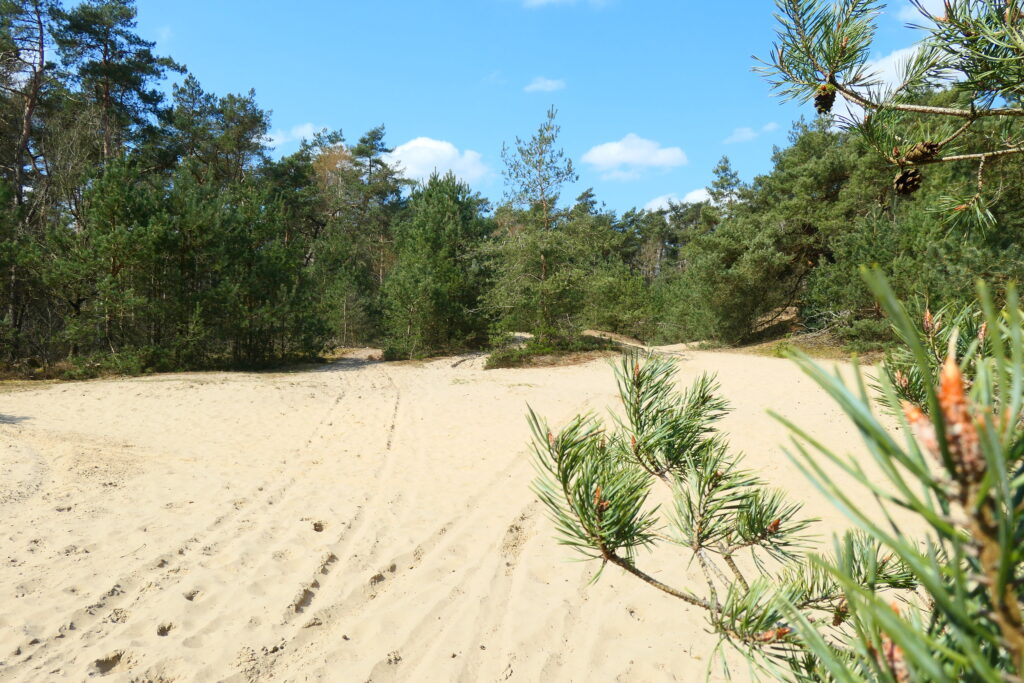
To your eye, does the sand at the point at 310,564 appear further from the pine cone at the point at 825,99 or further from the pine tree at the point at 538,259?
the pine tree at the point at 538,259

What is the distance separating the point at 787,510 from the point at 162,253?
14518mm

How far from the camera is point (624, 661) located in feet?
8.02

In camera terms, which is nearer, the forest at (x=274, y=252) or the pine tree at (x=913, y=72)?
the pine tree at (x=913, y=72)

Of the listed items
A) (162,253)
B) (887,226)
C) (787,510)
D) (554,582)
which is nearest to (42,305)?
(162,253)

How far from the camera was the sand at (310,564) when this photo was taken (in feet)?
8.05

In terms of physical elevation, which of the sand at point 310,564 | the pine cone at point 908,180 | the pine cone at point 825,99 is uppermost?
the pine cone at point 825,99

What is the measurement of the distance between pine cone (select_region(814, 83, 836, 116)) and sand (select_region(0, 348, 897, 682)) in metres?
1.41

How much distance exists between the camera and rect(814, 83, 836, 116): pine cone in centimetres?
150

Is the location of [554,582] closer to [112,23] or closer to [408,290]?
[408,290]

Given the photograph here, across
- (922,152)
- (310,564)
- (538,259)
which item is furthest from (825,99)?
(538,259)

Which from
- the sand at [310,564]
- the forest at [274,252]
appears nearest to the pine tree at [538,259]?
the forest at [274,252]

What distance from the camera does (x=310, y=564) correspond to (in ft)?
11.1

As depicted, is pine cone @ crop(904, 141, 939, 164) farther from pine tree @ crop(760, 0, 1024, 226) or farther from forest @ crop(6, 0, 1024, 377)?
forest @ crop(6, 0, 1024, 377)

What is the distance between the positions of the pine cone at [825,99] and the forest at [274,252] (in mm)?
7768
